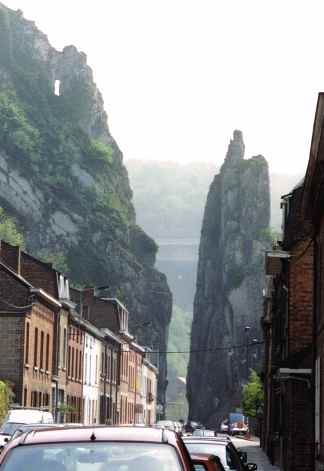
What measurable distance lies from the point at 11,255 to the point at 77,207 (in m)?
100

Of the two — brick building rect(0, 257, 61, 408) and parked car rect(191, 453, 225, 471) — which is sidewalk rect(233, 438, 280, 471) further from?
parked car rect(191, 453, 225, 471)

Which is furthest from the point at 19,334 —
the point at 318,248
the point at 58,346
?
the point at 318,248

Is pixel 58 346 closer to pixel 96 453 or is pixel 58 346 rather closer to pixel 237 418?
pixel 237 418

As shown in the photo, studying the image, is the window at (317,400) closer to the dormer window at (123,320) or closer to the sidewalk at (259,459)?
the sidewalk at (259,459)

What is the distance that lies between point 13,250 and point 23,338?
10446mm

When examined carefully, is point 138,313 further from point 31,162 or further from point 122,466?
point 122,466

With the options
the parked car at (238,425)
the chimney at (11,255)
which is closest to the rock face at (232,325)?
the parked car at (238,425)

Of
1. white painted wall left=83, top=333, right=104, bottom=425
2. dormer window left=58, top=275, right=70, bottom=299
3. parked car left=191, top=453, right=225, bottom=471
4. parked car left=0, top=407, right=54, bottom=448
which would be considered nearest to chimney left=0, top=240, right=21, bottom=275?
dormer window left=58, top=275, right=70, bottom=299

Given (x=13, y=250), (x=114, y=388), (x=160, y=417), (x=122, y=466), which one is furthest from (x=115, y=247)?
(x=122, y=466)

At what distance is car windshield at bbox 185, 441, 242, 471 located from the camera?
66.8 feet

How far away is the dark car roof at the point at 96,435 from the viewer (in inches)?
417

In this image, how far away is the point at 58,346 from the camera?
74.8 meters

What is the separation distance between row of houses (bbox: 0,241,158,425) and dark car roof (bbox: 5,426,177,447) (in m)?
52.8

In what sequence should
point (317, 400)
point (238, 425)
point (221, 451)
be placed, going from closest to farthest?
point (221, 451)
point (317, 400)
point (238, 425)
